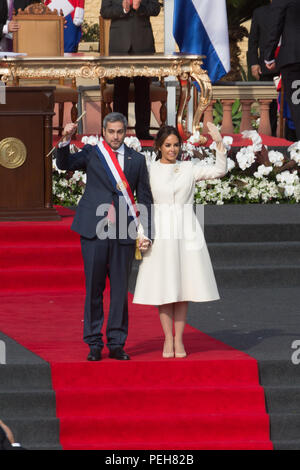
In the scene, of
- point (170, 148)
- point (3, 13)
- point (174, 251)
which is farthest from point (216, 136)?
point (3, 13)

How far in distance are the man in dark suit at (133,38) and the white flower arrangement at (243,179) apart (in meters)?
1.23

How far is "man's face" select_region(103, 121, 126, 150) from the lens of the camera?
7512mm

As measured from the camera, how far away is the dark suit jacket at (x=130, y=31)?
47.8ft

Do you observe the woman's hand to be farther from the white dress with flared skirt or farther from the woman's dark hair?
the woman's dark hair

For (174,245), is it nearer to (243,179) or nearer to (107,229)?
(107,229)

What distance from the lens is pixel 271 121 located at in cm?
1812

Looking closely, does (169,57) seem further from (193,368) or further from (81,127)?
(193,368)

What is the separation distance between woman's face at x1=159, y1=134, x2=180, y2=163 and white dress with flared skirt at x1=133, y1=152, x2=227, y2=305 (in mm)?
53

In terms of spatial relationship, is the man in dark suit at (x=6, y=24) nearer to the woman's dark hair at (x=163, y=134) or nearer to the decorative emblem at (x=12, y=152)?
the decorative emblem at (x=12, y=152)

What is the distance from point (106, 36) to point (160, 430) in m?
9.23

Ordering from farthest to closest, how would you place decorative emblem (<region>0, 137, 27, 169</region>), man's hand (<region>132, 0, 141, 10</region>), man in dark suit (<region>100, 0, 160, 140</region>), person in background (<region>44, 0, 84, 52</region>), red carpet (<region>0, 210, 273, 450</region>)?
person in background (<region>44, 0, 84, 52</region>) < man in dark suit (<region>100, 0, 160, 140</region>) < man's hand (<region>132, 0, 141, 10</region>) < decorative emblem (<region>0, 137, 27, 169</region>) < red carpet (<region>0, 210, 273, 450</region>)

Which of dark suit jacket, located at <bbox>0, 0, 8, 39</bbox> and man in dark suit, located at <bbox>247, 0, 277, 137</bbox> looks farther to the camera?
man in dark suit, located at <bbox>247, 0, 277, 137</bbox>

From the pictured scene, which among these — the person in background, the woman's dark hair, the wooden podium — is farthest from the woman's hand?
the person in background
